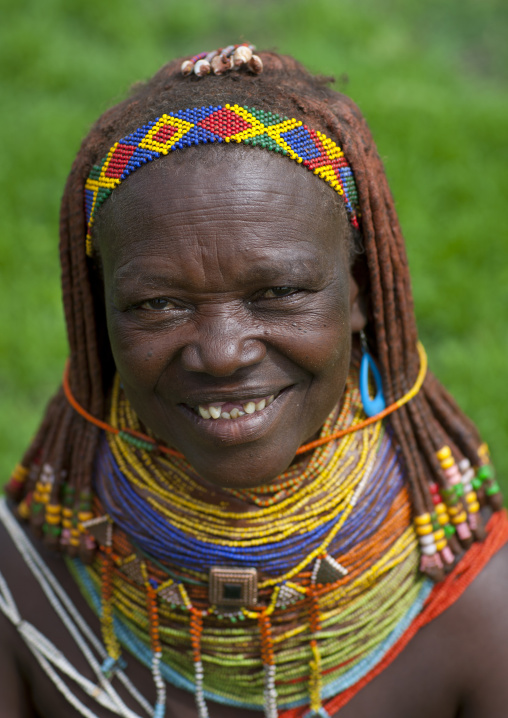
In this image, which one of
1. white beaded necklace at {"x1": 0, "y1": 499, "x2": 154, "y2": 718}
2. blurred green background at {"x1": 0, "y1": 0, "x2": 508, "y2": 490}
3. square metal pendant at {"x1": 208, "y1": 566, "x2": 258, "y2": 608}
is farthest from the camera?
blurred green background at {"x1": 0, "y1": 0, "x2": 508, "y2": 490}

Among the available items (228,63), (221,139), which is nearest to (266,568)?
(221,139)

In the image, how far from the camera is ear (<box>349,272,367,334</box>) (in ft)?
7.50

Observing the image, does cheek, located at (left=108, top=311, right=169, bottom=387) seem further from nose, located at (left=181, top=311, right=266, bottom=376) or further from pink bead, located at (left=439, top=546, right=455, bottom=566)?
pink bead, located at (left=439, top=546, right=455, bottom=566)

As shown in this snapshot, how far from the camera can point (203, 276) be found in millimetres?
1925

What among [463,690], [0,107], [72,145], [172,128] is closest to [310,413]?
[172,128]

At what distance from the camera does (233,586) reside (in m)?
2.25

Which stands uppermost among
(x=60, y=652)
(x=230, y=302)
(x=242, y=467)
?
(x=230, y=302)

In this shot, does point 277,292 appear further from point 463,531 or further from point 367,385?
point 463,531

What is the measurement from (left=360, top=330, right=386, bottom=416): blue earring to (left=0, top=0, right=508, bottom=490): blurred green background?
1.66m

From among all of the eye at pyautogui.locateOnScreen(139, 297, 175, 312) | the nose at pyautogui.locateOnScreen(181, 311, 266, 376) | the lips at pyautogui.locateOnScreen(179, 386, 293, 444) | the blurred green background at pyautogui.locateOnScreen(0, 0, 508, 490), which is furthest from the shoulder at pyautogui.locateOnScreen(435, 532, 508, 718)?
the blurred green background at pyautogui.locateOnScreen(0, 0, 508, 490)

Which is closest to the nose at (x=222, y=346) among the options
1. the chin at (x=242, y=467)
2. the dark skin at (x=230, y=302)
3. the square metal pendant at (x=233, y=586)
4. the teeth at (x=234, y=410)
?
the dark skin at (x=230, y=302)

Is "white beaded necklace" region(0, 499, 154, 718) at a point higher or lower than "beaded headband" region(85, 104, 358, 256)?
lower

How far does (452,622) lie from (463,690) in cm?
18

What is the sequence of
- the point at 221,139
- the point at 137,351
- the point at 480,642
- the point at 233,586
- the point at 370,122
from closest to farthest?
the point at 221,139 < the point at 137,351 < the point at 233,586 < the point at 480,642 < the point at 370,122
